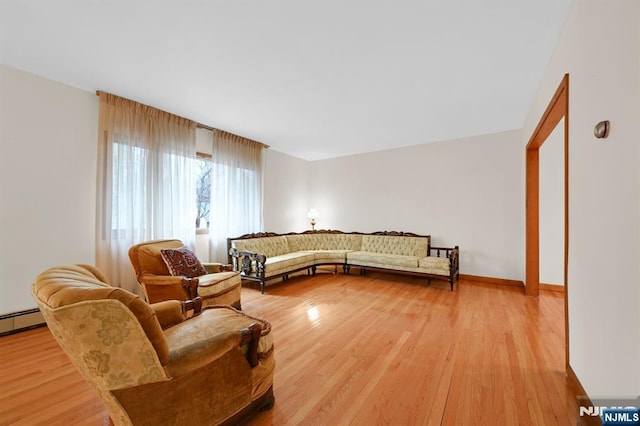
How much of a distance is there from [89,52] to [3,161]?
147 cm

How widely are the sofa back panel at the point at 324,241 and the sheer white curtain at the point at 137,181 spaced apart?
218cm

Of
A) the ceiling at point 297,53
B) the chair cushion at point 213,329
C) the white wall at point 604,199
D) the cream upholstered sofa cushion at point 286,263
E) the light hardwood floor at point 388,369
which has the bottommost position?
the light hardwood floor at point 388,369

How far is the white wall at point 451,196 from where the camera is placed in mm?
4410

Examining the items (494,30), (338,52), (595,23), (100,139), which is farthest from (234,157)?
(595,23)

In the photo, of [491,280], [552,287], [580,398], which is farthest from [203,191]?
[552,287]

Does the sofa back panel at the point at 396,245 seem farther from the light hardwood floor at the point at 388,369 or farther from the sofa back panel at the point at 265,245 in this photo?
the sofa back panel at the point at 265,245

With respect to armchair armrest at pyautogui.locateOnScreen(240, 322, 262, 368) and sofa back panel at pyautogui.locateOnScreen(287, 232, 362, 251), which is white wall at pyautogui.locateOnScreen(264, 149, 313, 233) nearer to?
sofa back panel at pyautogui.locateOnScreen(287, 232, 362, 251)

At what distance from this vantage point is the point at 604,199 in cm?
134

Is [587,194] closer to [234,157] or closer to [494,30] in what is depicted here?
[494,30]

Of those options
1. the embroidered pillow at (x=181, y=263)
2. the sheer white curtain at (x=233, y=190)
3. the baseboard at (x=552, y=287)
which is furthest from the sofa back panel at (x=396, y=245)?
the embroidered pillow at (x=181, y=263)

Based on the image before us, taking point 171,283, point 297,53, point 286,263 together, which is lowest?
point 286,263

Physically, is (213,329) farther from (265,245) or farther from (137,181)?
(265,245)

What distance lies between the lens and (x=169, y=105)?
11.4 feet

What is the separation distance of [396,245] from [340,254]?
3.83 feet
